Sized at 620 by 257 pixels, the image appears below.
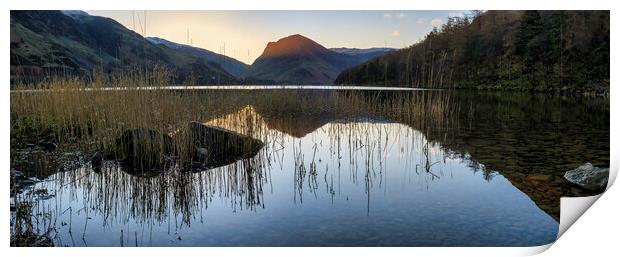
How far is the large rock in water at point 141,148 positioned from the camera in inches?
176

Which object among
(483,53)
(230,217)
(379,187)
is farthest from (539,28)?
(230,217)

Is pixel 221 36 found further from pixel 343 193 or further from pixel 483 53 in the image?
pixel 483 53

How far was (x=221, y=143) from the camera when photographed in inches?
201

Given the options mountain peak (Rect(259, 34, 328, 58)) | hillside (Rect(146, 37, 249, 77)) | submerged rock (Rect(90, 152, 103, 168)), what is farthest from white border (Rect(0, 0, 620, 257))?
mountain peak (Rect(259, 34, 328, 58))

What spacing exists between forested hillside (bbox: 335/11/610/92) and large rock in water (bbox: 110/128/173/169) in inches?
238

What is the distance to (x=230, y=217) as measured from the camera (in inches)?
122

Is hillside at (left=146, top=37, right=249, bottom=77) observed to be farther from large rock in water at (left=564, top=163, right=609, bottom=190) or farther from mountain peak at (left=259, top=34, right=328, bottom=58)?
large rock in water at (left=564, top=163, right=609, bottom=190)

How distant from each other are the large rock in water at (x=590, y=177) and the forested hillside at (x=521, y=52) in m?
5.80

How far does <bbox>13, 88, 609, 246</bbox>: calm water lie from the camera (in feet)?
9.27

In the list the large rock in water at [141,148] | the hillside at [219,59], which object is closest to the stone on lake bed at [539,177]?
the hillside at [219,59]

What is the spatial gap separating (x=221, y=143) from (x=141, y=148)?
85cm

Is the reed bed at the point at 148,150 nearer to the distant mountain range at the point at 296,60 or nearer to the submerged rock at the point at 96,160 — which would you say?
the submerged rock at the point at 96,160

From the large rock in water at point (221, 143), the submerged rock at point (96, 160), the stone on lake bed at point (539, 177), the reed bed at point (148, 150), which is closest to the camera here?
the reed bed at point (148, 150)

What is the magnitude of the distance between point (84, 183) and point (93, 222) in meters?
0.92
